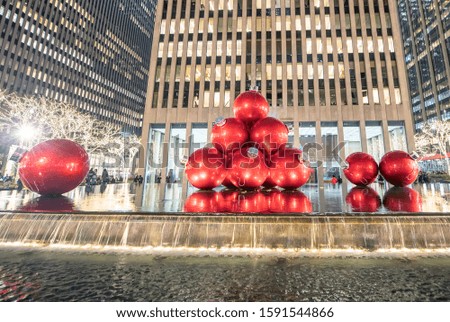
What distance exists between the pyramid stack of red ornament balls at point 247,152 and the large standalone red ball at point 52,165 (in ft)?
8.56

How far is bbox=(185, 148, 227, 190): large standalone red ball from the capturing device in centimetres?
563

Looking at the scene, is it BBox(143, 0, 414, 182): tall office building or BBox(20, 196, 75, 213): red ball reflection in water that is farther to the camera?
BBox(143, 0, 414, 182): tall office building

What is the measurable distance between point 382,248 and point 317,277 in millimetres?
1548

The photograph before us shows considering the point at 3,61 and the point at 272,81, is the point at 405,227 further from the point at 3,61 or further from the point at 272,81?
the point at 3,61

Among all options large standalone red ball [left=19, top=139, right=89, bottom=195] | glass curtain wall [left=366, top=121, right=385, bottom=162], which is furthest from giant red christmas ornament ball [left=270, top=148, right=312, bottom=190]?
glass curtain wall [left=366, top=121, right=385, bottom=162]

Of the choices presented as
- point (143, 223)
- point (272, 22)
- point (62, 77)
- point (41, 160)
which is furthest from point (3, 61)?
point (143, 223)

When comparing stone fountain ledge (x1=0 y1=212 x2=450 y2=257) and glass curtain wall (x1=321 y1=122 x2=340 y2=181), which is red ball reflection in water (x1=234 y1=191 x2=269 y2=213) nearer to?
stone fountain ledge (x1=0 y1=212 x2=450 y2=257)

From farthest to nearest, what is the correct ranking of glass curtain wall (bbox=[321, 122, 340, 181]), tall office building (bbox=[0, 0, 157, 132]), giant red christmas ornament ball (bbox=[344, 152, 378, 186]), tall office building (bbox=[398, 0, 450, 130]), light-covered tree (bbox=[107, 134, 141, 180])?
tall office building (bbox=[398, 0, 450, 130]) → tall office building (bbox=[0, 0, 157, 132]) → light-covered tree (bbox=[107, 134, 141, 180]) → glass curtain wall (bbox=[321, 122, 340, 181]) → giant red christmas ornament ball (bbox=[344, 152, 378, 186])

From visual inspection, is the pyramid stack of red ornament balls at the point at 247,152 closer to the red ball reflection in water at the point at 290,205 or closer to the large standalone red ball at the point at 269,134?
the large standalone red ball at the point at 269,134

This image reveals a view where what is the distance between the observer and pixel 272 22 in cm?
2820

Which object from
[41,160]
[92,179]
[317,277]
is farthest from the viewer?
[92,179]

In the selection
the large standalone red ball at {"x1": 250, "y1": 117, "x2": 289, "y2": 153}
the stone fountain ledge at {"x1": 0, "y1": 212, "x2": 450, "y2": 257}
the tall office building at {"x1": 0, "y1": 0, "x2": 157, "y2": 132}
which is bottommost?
the stone fountain ledge at {"x1": 0, "y1": 212, "x2": 450, "y2": 257}

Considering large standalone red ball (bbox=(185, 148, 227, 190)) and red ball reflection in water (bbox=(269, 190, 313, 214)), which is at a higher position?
large standalone red ball (bbox=(185, 148, 227, 190))

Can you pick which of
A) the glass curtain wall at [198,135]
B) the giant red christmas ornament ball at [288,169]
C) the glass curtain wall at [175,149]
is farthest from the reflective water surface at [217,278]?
the glass curtain wall at [175,149]
